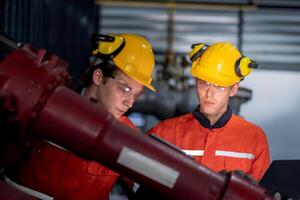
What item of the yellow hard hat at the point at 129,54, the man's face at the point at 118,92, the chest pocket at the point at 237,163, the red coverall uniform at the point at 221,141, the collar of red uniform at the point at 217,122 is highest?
the yellow hard hat at the point at 129,54

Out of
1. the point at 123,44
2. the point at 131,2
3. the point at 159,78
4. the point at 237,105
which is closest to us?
the point at 123,44

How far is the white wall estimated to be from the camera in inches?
271

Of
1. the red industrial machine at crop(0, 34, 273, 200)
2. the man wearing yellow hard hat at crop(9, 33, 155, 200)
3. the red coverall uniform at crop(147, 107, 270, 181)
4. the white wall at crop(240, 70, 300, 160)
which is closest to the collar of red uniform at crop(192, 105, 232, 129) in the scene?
the red coverall uniform at crop(147, 107, 270, 181)

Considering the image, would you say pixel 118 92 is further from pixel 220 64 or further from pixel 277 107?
pixel 277 107

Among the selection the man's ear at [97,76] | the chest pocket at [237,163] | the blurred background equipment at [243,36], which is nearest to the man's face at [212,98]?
the chest pocket at [237,163]

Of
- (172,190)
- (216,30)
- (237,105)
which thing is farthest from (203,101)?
(216,30)

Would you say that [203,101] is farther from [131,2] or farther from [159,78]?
[131,2]

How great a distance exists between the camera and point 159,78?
6.24 m

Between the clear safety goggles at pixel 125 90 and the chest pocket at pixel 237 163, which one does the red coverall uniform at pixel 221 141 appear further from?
the clear safety goggles at pixel 125 90

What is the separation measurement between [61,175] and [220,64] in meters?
1.15

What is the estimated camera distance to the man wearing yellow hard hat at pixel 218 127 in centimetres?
288

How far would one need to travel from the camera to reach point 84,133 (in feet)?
4.65

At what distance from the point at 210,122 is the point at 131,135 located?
5.34ft

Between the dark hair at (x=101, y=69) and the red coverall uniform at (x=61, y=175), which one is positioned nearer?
the red coverall uniform at (x=61, y=175)
